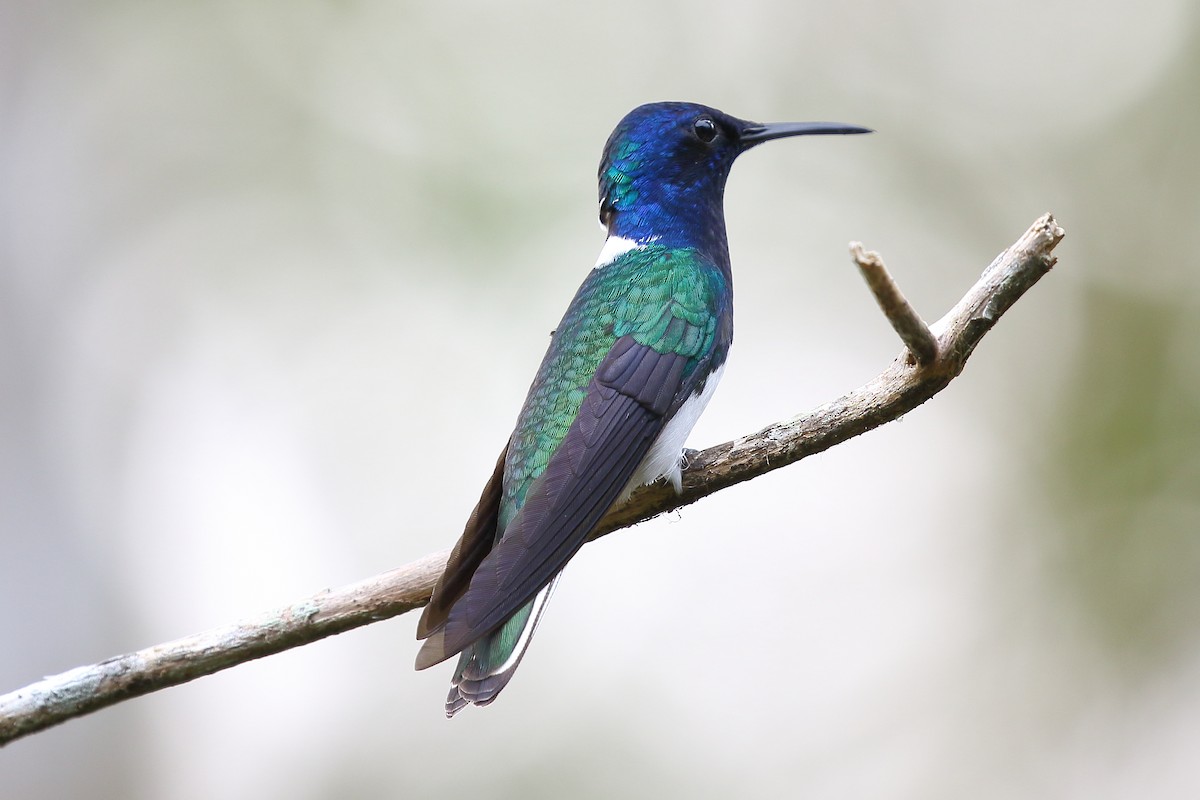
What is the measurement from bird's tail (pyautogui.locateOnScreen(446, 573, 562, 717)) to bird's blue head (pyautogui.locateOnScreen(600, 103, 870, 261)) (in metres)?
1.73

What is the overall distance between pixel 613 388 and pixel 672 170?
4.25 ft

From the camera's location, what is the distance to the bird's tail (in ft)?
9.82

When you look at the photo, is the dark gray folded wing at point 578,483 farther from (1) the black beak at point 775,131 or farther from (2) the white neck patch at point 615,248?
(1) the black beak at point 775,131

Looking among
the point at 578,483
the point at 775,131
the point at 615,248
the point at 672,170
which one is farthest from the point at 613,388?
the point at 775,131

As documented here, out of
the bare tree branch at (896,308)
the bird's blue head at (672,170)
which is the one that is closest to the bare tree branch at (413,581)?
the bare tree branch at (896,308)

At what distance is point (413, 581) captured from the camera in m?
3.25

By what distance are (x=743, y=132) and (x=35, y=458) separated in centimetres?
445

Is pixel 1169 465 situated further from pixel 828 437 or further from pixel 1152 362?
pixel 828 437

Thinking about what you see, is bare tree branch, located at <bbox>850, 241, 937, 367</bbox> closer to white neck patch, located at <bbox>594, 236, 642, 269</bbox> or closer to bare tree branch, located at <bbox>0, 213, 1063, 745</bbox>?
bare tree branch, located at <bbox>0, 213, 1063, 745</bbox>

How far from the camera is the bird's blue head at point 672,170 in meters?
4.28

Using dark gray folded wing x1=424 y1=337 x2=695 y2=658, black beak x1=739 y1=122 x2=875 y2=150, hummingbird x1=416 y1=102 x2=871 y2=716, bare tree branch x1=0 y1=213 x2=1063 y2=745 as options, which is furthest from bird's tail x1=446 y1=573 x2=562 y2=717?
black beak x1=739 y1=122 x2=875 y2=150

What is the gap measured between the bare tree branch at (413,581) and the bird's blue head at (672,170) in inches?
52.5

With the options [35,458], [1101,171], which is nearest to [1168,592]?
[1101,171]

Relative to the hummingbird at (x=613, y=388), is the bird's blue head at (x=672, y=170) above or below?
above
